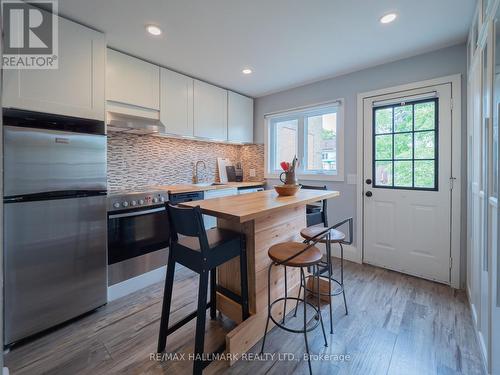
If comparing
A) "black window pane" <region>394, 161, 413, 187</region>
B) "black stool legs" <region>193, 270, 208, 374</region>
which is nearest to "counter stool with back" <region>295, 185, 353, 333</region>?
"black stool legs" <region>193, 270, 208, 374</region>

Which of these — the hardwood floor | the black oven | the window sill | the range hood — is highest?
the range hood

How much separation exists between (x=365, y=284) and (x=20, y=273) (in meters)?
2.92

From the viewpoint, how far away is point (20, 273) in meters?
1.76

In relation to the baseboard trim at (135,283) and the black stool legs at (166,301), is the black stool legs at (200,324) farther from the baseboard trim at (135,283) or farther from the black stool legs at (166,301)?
the baseboard trim at (135,283)

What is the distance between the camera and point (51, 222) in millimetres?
1878

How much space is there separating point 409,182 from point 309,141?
1449 mm

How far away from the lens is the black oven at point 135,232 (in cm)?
230

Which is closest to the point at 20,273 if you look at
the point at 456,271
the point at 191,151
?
the point at 191,151

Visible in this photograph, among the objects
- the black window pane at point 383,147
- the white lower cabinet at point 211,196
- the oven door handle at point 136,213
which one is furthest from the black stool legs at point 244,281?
the black window pane at point 383,147

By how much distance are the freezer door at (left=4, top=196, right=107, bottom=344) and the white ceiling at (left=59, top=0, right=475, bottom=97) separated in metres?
1.51

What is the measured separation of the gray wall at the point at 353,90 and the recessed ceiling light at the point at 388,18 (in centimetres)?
86

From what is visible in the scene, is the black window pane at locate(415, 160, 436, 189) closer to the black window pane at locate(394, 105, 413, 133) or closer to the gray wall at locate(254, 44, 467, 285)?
the gray wall at locate(254, 44, 467, 285)

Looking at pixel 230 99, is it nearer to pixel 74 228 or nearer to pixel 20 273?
pixel 74 228

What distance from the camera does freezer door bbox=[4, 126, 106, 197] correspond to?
1.72 m
